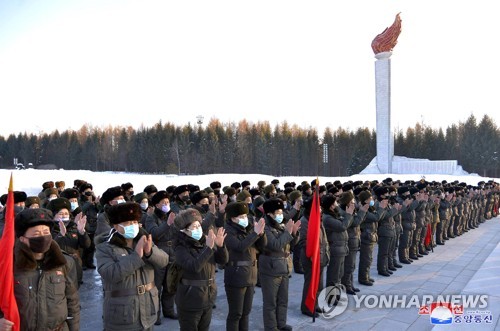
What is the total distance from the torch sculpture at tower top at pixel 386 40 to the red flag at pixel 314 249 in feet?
116

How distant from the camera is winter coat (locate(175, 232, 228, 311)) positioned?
3.87m

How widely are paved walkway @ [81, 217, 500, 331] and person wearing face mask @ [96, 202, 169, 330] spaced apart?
8.22 ft

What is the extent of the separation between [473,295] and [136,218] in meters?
5.89

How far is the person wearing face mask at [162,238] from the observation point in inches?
221

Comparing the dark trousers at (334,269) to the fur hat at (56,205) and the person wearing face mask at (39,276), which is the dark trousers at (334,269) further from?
the person wearing face mask at (39,276)

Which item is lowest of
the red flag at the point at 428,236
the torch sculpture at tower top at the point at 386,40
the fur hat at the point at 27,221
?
the red flag at the point at 428,236

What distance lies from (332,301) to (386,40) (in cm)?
3540

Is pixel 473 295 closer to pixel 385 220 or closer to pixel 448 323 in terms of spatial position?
pixel 448 323

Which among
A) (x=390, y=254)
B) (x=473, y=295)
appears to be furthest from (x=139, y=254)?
(x=390, y=254)

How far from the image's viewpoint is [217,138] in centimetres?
6088

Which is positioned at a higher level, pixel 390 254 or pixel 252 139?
pixel 252 139

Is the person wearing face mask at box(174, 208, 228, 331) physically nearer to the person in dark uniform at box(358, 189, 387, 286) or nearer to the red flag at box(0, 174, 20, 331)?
the red flag at box(0, 174, 20, 331)

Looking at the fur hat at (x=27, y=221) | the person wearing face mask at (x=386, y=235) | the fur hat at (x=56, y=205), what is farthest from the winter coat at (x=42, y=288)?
the person wearing face mask at (x=386, y=235)

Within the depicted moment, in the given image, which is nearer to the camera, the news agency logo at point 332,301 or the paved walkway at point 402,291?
the paved walkway at point 402,291
